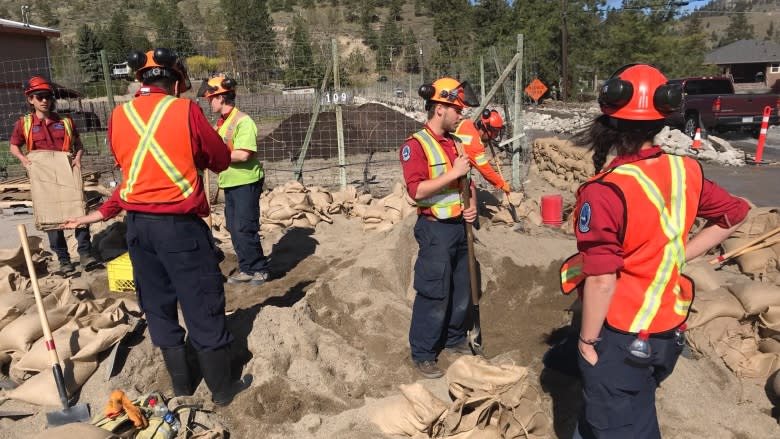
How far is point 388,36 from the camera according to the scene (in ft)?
126

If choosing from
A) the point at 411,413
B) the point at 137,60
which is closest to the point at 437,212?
the point at 411,413

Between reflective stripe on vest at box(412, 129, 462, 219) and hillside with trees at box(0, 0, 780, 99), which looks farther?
hillside with trees at box(0, 0, 780, 99)

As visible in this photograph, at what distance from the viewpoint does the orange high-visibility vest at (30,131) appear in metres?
5.52

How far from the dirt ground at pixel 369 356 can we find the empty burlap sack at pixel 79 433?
0.68 m

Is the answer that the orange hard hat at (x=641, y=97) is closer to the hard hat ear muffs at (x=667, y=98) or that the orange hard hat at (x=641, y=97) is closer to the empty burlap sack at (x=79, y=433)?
the hard hat ear muffs at (x=667, y=98)

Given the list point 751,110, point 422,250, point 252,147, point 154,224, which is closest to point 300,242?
point 252,147

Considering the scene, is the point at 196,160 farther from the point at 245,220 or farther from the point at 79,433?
the point at 245,220

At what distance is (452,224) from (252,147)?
2.17 meters

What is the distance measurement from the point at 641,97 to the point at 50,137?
563 centimetres

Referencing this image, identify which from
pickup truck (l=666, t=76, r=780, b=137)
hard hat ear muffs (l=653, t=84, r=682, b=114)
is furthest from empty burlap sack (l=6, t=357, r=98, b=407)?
pickup truck (l=666, t=76, r=780, b=137)

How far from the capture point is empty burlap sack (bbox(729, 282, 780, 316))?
3.74 metres

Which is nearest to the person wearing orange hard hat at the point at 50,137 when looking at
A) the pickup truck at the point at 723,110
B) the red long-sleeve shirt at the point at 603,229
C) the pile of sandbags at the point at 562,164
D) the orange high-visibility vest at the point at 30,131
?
the orange high-visibility vest at the point at 30,131

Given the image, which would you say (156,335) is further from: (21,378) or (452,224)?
(452,224)

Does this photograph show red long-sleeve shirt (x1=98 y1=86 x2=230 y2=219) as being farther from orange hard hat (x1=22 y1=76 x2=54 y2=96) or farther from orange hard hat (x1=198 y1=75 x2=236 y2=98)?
orange hard hat (x1=22 y1=76 x2=54 y2=96)
